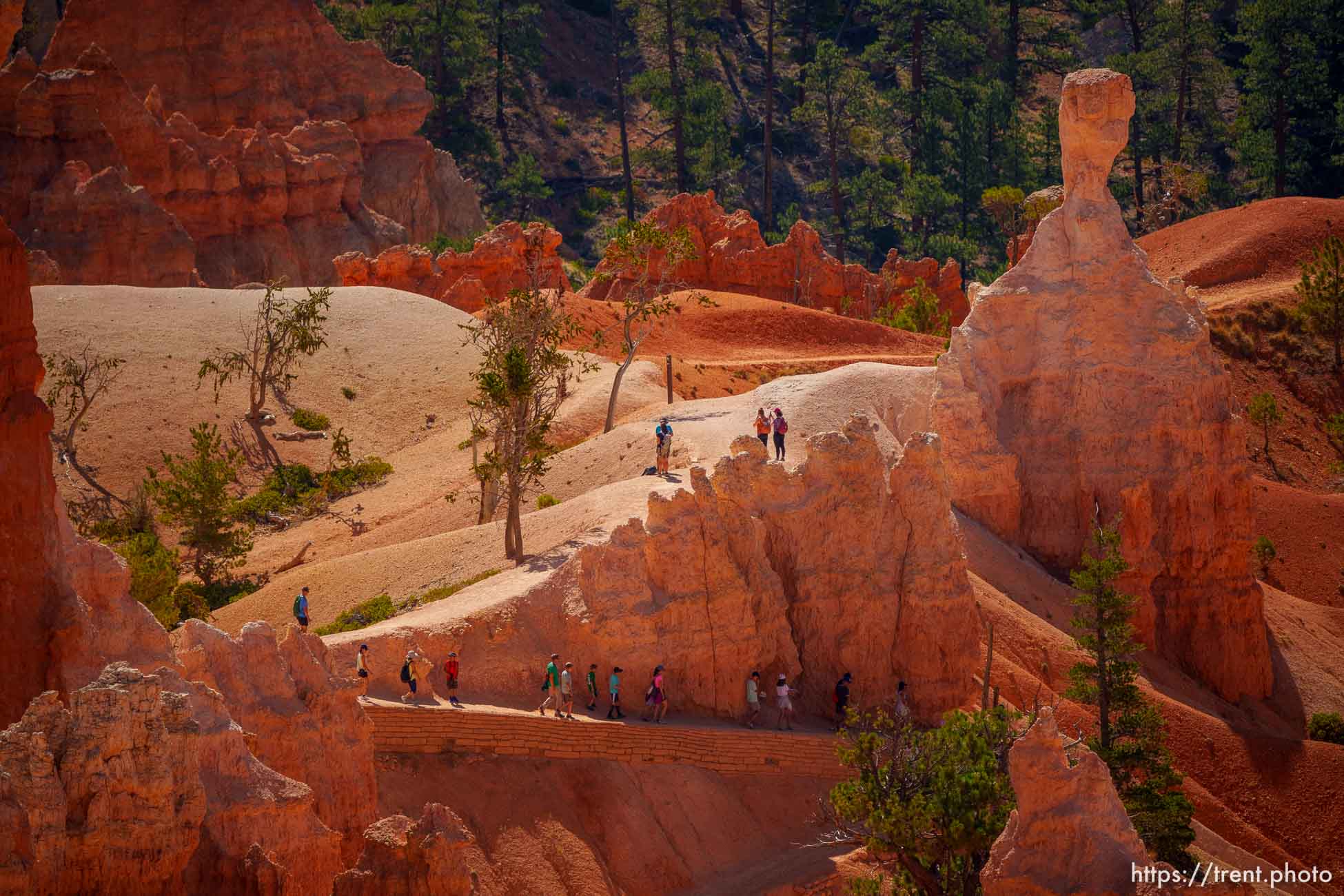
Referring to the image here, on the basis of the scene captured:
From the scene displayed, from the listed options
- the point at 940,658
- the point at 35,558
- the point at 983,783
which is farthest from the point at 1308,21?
the point at 35,558

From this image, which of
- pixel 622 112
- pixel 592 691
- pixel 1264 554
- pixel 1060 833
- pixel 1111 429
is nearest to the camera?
pixel 1060 833

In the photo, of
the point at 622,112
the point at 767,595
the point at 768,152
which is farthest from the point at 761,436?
the point at 622,112

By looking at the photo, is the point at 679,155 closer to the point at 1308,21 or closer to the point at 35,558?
the point at 1308,21

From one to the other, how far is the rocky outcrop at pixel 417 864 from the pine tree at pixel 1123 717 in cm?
1419

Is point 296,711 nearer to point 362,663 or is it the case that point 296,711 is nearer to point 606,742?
point 362,663

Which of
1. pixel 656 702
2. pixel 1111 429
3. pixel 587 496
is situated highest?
pixel 1111 429

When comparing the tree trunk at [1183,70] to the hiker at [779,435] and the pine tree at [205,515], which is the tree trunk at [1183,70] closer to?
the hiker at [779,435]

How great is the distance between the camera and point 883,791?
89.4 ft

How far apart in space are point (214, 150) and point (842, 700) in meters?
49.9

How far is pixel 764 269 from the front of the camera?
236 ft

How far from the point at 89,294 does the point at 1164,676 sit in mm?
34657

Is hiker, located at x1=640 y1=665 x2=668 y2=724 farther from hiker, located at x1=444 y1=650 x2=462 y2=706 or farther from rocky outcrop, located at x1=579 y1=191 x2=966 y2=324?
rocky outcrop, located at x1=579 y1=191 x2=966 y2=324

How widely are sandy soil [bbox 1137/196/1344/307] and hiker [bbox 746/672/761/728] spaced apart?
40.3 meters

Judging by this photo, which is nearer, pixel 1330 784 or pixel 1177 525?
pixel 1330 784
